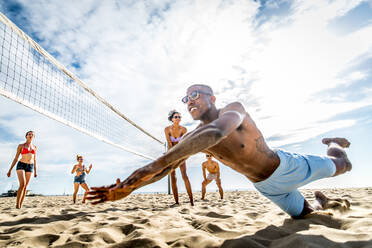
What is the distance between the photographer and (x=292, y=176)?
80.5 inches

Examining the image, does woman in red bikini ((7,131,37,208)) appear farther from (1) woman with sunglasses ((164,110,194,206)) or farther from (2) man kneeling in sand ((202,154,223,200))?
(2) man kneeling in sand ((202,154,223,200))

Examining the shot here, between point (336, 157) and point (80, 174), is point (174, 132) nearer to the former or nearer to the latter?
point (336, 157)

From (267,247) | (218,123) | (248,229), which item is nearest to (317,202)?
(248,229)

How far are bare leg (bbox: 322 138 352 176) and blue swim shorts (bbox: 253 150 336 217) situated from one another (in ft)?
0.49

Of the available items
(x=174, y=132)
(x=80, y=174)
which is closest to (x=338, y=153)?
(x=174, y=132)

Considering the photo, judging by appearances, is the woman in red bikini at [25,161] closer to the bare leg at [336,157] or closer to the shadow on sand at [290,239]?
the shadow on sand at [290,239]

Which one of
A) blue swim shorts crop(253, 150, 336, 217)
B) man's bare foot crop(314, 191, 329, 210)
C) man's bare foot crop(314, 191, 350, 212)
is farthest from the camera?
man's bare foot crop(314, 191, 329, 210)

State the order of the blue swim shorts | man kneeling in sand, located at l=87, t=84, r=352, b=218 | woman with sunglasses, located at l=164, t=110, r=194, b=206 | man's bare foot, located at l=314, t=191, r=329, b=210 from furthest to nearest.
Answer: woman with sunglasses, located at l=164, t=110, r=194, b=206 < man's bare foot, located at l=314, t=191, r=329, b=210 < the blue swim shorts < man kneeling in sand, located at l=87, t=84, r=352, b=218

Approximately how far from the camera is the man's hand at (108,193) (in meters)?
1.11

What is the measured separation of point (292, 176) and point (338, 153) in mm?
966

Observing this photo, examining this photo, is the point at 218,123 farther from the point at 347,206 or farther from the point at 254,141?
the point at 347,206

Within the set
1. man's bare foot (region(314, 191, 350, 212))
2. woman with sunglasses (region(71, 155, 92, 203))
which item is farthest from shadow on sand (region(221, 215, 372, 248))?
woman with sunglasses (region(71, 155, 92, 203))

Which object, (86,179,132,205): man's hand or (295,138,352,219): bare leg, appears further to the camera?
(295,138,352,219): bare leg

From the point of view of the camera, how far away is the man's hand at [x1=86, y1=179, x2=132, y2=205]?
3.63 feet
